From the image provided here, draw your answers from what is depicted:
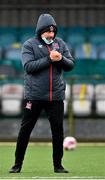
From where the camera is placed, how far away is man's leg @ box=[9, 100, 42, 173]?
8789 mm

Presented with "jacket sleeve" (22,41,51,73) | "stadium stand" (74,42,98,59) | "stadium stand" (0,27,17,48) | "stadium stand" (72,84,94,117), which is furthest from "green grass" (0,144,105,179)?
"stadium stand" (0,27,17,48)

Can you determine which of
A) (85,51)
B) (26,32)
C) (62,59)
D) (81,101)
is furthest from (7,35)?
(62,59)

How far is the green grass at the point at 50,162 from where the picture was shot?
350 inches

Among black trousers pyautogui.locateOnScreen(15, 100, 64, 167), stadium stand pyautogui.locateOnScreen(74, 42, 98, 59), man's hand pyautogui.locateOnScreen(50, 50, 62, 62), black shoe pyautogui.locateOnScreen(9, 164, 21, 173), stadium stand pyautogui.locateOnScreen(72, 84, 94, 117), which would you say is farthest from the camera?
stadium stand pyautogui.locateOnScreen(74, 42, 98, 59)

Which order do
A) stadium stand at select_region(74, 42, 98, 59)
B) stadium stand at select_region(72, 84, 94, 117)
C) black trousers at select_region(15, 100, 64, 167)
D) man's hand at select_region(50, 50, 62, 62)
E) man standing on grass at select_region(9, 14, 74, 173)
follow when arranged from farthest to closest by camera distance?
stadium stand at select_region(74, 42, 98, 59)
stadium stand at select_region(72, 84, 94, 117)
black trousers at select_region(15, 100, 64, 167)
man standing on grass at select_region(9, 14, 74, 173)
man's hand at select_region(50, 50, 62, 62)

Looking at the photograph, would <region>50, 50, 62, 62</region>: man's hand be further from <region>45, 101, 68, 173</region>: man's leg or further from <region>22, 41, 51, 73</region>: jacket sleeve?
<region>45, 101, 68, 173</region>: man's leg

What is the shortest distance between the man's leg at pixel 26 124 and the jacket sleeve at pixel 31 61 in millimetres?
391

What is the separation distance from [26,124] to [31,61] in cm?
70

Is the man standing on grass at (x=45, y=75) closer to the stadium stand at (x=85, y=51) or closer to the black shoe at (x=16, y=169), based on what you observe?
the black shoe at (x=16, y=169)

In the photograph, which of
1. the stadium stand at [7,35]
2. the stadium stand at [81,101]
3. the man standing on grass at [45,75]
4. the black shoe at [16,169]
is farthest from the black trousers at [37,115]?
the stadium stand at [7,35]

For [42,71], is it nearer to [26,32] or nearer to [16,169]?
[16,169]

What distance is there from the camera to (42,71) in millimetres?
8734

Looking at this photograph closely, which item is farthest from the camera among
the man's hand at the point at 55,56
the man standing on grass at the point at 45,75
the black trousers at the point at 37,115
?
the black trousers at the point at 37,115

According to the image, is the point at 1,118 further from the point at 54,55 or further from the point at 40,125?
the point at 54,55
